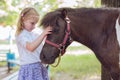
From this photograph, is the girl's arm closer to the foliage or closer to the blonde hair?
the blonde hair

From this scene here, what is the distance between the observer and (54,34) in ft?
10.4

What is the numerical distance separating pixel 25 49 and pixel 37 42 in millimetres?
258

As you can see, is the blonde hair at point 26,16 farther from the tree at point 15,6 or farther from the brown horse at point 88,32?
the tree at point 15,6

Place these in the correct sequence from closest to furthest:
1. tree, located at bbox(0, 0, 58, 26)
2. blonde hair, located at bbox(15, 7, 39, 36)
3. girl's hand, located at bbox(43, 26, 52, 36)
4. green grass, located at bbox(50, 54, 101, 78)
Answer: girl's hand, located at bbox(43, 26, 52, 36) → blonde hair, located at bbox(15, 7, 39, 36) → tree, located at bbox(0, 0, 58, 26) → green grass, located at bbox(50, 54, 101, 78)

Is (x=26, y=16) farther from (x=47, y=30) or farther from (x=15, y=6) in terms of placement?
(x=15, y=6)

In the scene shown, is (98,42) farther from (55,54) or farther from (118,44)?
(55,54)

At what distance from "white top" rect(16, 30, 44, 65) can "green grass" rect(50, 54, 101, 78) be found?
454 centimetres

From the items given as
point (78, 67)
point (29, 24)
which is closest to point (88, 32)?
point (29, 24)

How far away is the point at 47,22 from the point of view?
3178 mm

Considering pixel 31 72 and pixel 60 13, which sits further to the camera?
pixel 31 72

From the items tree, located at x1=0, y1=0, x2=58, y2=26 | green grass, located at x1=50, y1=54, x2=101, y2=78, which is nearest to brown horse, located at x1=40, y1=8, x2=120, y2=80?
tree, located at x1=0, y1=0, x2=58, y2=26

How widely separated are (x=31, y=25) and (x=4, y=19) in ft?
24.9

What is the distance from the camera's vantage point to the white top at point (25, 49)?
11.1 feet

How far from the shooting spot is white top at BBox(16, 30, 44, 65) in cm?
337
